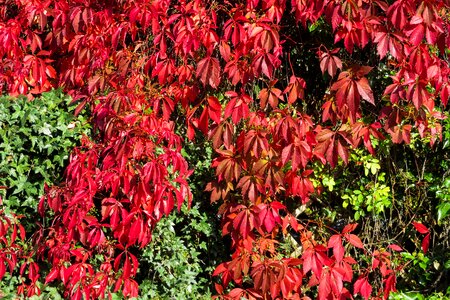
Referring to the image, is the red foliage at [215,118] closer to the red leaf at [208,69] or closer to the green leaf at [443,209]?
the red leaf at [208,69]

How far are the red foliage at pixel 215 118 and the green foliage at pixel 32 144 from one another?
118 mm

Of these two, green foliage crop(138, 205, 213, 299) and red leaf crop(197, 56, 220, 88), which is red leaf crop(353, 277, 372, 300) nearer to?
green foliage crop(138, 205, 213, 299)

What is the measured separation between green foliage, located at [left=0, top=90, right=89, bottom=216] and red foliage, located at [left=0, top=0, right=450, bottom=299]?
12 cm

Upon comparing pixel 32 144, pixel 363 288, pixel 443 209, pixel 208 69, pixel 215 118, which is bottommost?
pixel 363 288

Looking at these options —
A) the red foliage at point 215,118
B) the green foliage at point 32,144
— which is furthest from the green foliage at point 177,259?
the green foliage at point 32,144

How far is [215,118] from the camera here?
2867mm

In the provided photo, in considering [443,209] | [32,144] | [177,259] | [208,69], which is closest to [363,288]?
[443,209]

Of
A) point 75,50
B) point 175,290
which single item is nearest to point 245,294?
point 175,290

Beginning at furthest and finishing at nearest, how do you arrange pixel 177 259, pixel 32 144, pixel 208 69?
pixel 177 259 → pixel 32 144 → pixel 208 69

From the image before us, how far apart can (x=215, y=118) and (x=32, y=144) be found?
98cm

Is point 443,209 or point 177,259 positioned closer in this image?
point 443,209

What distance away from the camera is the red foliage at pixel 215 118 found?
269 cm

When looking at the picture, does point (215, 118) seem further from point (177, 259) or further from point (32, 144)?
point (32, 144)

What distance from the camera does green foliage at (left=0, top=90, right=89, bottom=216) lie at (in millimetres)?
3023
